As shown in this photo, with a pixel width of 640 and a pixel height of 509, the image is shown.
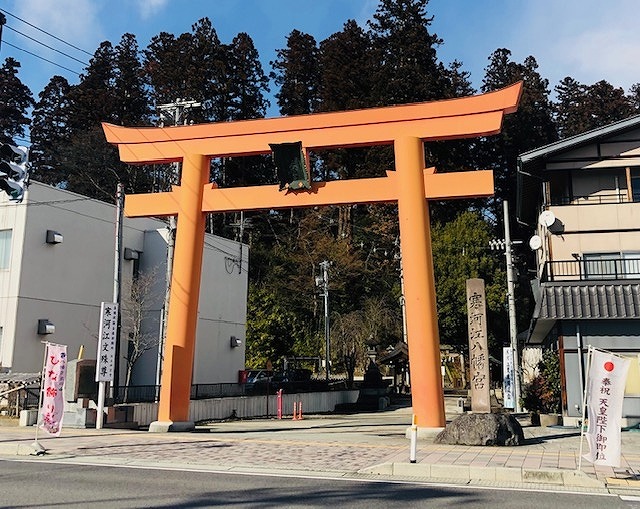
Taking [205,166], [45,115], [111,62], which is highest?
[111,62]

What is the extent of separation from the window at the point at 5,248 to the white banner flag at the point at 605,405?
797 inches

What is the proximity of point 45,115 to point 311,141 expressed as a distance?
40950 millimetres

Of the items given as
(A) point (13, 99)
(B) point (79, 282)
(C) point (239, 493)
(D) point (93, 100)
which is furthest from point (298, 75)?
(C) point (239, 493)

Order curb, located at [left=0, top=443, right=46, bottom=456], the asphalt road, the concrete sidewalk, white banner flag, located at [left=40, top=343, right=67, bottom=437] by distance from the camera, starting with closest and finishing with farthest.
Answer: the asphalt road
the concrete sidewalk
curb, located at [left=0, top=443, right=46, bottom=456]
white banner flag, located at [left=40, top=343, right=67, bottom=437]

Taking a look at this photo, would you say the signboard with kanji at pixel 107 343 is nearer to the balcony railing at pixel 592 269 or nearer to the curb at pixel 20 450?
the curb at pixel 20 450

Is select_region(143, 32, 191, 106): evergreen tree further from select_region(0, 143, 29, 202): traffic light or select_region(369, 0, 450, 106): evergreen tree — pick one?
select_region(0, 143, 29, 202): traffic light

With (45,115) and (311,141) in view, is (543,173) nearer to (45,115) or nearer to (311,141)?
(311,141)

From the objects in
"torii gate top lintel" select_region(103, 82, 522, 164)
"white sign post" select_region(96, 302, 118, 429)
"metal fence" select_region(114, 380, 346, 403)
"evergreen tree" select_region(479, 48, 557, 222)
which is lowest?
"metal fence" select_region(114, 380, 346, 403)

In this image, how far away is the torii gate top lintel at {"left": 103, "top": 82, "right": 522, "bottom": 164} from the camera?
15.1 m

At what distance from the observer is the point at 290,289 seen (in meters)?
43.0

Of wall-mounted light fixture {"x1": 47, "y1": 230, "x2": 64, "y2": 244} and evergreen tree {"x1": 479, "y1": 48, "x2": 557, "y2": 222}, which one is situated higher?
evergreen tree {"x1": 479, "y1": 48, "x2": 557, "y2": 222}

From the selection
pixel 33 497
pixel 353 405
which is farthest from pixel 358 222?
pixel 33 497

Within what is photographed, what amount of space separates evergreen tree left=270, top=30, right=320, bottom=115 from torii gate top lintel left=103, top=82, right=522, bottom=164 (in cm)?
3379

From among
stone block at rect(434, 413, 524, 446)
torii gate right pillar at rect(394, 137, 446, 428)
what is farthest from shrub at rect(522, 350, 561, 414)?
stone block at rect(434, 413, 524, 446)
